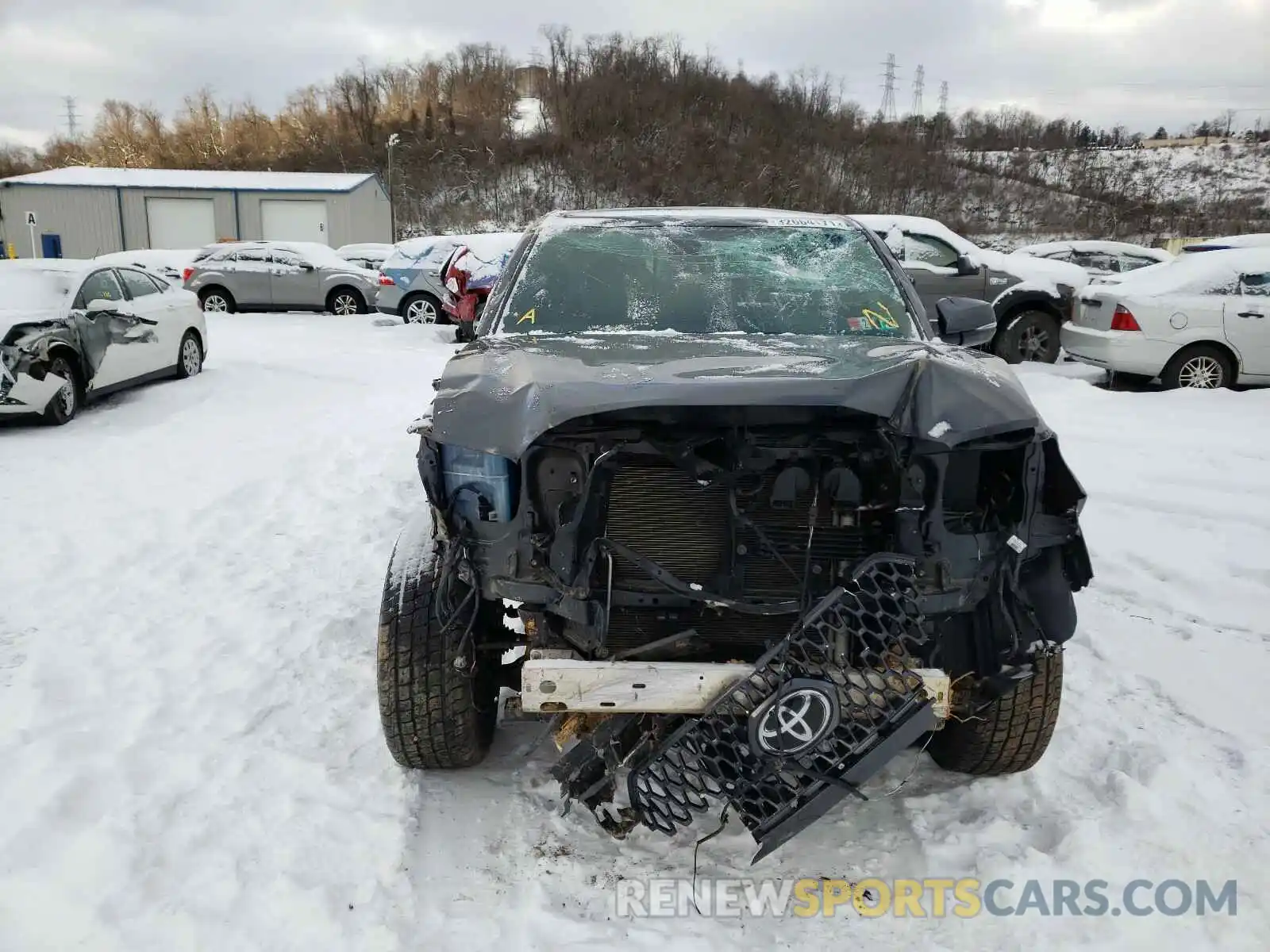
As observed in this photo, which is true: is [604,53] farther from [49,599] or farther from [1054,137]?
[49,599]

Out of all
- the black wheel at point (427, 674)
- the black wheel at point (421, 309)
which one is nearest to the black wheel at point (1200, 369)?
the black wheel at point (427, 674)

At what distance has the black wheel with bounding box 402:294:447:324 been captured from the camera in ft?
52.2

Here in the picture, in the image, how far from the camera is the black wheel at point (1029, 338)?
443 inches

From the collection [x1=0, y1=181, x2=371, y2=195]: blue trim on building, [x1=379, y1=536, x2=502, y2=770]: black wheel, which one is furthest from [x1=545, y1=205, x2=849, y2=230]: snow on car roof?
[x1=0, y1=181, x2=371, y2=195]: blue trim on building

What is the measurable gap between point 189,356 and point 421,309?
5.94 metres

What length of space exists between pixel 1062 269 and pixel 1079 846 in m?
10.6

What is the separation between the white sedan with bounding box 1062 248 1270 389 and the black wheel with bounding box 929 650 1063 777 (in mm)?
7584

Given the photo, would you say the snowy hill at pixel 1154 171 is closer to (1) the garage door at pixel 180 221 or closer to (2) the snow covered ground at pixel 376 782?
(1) the garage door at pixel 180 221

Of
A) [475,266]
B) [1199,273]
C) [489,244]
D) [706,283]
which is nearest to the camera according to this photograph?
[706,283]

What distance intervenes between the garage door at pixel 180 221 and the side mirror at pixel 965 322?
41791mm

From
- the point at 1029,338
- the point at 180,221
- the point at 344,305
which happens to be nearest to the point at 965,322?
the point at 1029,338

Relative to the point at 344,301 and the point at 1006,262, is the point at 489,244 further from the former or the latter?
the point at 1006,262

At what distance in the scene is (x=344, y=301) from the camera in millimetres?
18188

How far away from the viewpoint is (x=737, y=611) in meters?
2.59
